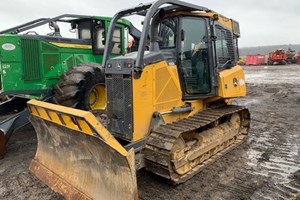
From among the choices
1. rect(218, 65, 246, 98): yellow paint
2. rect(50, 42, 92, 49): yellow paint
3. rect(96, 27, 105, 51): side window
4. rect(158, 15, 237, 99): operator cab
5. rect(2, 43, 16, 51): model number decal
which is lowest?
rect(218, 65, 246, 98): yellow paint

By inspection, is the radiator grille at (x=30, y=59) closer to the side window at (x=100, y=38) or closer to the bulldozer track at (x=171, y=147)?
the side window at (x=100, y=38)

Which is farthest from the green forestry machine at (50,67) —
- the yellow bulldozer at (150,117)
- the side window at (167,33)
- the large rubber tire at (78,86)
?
the side window at (167,33)

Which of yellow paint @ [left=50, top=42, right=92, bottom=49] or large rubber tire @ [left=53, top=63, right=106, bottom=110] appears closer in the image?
large rubber tire @ [left=53, top=63, right=106, bottom=110]

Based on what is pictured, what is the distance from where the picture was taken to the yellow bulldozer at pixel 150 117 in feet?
11.0

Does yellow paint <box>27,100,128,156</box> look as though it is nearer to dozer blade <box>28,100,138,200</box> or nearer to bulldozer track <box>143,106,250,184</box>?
dozer blade <box>28,100,138,200</box>

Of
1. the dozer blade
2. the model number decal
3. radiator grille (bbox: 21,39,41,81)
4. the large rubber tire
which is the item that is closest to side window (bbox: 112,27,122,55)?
the large rubber tire

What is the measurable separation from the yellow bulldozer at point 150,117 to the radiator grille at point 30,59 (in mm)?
2265

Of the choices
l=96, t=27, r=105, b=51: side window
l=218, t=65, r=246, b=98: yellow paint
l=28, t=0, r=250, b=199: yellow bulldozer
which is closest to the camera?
l=28, t=0, r=250, b=199: yellow bulldozer

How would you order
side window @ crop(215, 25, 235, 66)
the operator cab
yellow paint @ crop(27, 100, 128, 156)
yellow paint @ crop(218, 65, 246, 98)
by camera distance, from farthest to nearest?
side window @ crop(215, 25, 235, 66) → yellow paint @ crop(218, 65, 246, 98) → the operator cab → yellow paint @ crop(27, 100, 128, 156)

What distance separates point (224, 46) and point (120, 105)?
101 inches

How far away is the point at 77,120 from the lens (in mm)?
3230

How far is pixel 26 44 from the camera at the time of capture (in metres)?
6.34

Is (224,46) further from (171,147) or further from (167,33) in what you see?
(171,147)

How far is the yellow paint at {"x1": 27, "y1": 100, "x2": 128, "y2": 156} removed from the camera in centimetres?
307
